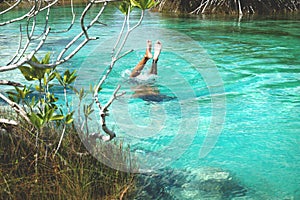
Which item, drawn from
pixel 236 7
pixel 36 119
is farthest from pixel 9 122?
pixel 236 7

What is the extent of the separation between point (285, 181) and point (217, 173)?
0.55 m

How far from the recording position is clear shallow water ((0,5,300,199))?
439cm

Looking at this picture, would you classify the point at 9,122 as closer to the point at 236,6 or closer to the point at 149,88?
the point at 149,88

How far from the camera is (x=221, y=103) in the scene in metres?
6.34

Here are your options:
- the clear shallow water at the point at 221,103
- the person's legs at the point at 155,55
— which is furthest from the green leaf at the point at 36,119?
the person's legs at the point at 155,55

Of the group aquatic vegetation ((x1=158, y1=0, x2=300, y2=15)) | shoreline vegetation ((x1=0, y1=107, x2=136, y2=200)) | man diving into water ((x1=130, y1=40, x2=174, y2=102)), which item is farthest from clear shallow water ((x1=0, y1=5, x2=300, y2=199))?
aquatic vegetation ((x1=158, y1=0, x2=300, y2=15))

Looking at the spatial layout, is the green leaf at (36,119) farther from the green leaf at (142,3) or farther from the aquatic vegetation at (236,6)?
the aquatic vegetation at (236,6)

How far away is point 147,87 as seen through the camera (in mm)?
7129

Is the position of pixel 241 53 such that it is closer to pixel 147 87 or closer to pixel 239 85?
pixel 239 85

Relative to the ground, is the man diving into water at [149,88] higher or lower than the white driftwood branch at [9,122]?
lower

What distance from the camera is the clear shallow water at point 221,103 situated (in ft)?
14.4

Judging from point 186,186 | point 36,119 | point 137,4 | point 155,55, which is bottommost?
point 186,186

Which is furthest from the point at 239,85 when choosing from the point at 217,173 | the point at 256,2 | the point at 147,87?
the point at 256,2

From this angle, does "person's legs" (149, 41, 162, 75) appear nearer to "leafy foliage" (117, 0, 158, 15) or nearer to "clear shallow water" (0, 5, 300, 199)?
"clear shallow water" (0, 5, 300, 199)
